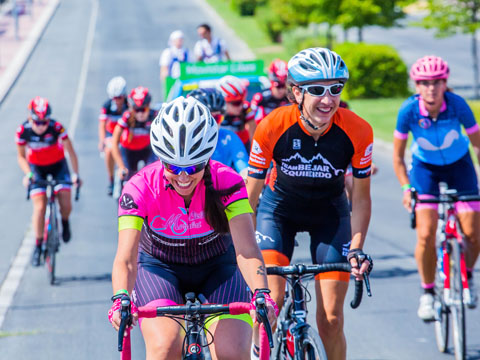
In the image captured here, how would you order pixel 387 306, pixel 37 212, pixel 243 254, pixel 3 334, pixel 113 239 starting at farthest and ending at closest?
pixel 113 239, pixel 37 212, pixel 387 306, pixel 3 334, pixel 243 254

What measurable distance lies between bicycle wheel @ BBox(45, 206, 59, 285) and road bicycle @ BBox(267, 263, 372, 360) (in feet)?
17.2

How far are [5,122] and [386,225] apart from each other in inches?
651

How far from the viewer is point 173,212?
5.00m

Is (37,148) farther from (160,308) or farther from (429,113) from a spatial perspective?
(160,308)

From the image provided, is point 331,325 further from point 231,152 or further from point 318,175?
point 231,152

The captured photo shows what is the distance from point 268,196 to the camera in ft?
20.4

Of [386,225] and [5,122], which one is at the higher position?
[5,122]

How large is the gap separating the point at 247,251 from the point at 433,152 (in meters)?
3.58

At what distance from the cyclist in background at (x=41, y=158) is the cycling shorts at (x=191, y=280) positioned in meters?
6.09

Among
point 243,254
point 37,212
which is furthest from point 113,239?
point 243,254

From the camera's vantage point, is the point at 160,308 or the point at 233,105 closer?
the point at 160,308

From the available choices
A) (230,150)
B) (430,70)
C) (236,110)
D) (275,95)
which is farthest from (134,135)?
(430,70)

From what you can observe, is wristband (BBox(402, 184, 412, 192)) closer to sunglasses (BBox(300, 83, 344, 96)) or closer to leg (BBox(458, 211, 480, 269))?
leg (BBox(458, 211, 480, 269))

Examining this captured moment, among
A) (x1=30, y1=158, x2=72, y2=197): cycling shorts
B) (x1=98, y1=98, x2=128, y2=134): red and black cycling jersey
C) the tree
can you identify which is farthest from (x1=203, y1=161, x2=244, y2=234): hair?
the tree
